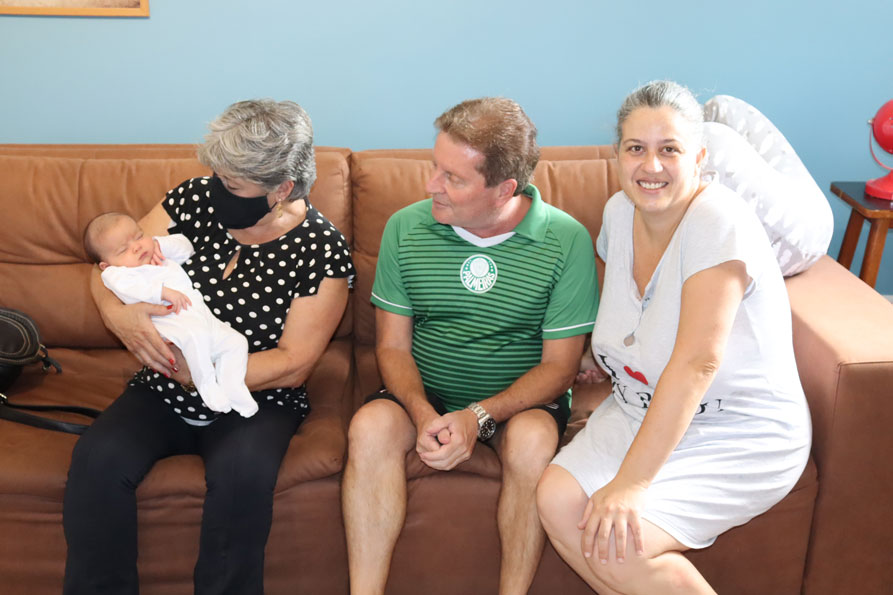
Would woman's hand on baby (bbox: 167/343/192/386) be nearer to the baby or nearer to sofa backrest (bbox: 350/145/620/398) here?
the baby

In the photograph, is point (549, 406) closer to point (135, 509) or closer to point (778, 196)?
point (778, 196)

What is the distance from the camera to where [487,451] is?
1.90 metres

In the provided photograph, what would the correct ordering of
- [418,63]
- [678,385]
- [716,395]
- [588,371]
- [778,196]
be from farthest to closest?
[418,63], [588,371], [778,196], [716,395], [678,385]

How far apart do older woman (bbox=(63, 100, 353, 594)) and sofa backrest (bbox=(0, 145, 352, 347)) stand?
0.22 m

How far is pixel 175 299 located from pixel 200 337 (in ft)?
0.38

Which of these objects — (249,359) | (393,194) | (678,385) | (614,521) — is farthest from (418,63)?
(614,521)

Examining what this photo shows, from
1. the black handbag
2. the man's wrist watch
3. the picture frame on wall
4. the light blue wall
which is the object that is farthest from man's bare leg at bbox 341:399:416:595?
the picture frame on wall

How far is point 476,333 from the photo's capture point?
1.97m

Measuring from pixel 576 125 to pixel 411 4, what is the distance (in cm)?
66

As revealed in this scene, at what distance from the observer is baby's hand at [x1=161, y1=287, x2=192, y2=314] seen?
1.89 m

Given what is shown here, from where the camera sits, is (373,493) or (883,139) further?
(883,139)

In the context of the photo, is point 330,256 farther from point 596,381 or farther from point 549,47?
point 549,47

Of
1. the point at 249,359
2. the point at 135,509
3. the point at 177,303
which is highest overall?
the point at 177,303

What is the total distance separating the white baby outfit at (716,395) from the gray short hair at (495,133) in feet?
1.07
